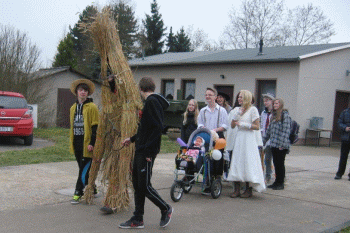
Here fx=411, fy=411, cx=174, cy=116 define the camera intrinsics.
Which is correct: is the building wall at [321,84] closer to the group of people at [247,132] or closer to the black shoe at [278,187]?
the group of people at [247,132]

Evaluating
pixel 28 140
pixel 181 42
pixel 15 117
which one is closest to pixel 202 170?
pixel 15 117

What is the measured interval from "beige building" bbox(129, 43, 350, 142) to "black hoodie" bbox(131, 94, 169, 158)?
1294 cm

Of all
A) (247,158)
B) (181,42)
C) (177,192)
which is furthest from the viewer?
(181,42)

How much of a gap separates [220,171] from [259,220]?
1525 mm

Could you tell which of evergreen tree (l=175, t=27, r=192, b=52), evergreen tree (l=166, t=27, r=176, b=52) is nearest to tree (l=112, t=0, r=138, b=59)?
evergreen tree (l=166, t=27, r=176, b=52)

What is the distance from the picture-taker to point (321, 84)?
17.9 meters

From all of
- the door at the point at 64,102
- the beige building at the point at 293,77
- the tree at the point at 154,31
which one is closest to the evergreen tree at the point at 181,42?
the tree at the point at 154,31

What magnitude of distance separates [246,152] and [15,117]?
26.2 ft

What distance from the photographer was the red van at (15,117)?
12.0 meters

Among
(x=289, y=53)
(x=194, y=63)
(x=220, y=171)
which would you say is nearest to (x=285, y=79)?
(x=289, y=53)

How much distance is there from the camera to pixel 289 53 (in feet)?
60.0

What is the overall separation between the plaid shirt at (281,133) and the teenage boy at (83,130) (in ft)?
11.6

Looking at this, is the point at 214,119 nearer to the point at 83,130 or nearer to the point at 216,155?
the point at 216,155

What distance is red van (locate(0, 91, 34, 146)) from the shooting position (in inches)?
474
